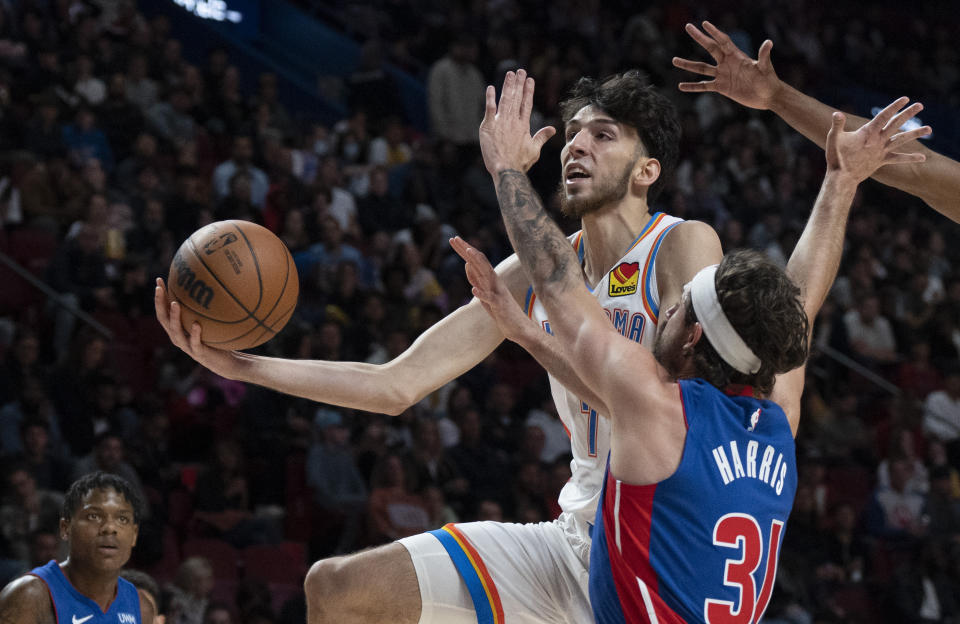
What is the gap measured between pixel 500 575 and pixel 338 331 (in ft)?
16.7

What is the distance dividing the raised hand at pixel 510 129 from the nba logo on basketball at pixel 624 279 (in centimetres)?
66

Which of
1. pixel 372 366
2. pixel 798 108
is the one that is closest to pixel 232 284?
pixel 372 366

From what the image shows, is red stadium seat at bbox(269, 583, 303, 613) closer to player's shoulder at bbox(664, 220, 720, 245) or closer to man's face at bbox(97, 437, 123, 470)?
man's face at bbox(97, 437, 123, 470)

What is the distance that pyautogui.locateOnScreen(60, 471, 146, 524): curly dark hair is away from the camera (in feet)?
15.2

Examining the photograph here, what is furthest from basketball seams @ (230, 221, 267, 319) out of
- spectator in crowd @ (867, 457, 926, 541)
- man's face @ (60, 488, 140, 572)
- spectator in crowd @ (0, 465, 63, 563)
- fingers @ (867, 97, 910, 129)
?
spectator in crowd @ (867, 457, 926, 541)

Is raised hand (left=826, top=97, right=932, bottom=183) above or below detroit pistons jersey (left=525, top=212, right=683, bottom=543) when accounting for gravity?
above

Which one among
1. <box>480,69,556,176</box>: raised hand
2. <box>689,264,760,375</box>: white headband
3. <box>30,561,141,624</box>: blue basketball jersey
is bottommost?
<box>30,561,141,624</box>: blue basketball jersey

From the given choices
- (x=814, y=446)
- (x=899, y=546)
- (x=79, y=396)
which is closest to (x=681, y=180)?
(x=814, y=446)

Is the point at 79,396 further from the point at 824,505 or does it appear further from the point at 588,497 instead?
the point at 824,505

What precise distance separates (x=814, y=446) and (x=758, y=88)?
22.9ft

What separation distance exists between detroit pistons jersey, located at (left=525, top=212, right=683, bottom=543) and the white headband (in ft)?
2.93

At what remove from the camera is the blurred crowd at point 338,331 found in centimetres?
754

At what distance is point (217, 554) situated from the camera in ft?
24.1

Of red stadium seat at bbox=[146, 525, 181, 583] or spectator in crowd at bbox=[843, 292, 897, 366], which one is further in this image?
spectator in crowd at bbox=[843, 292, 897, 366]
